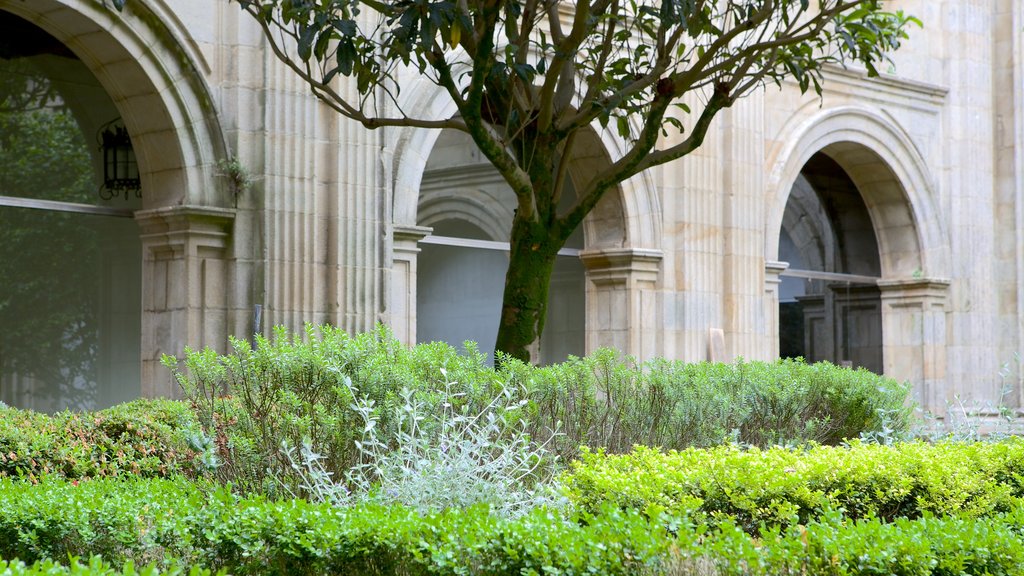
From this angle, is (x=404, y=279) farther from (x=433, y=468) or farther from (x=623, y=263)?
(x=433, y=468)

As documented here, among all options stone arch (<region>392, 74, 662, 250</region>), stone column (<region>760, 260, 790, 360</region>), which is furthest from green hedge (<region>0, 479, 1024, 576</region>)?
stone column (<region>760, 260, 790, 360</region>)

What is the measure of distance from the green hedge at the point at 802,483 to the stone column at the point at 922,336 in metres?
10.3

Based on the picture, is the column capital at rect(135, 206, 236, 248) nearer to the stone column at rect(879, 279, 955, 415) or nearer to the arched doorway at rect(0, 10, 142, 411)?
the arched doorway at rect(0, 10, 142, 411)

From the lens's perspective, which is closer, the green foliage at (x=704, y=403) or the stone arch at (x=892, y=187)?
the green foliage at (x=704, y=403)

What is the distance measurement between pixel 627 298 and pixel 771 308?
2.12 meters

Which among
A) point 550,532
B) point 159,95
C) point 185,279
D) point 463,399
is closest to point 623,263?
point 185,279

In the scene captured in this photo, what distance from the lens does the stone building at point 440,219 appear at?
9.68 meters

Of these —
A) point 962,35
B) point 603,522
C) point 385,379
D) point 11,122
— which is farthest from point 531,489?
point 962,35

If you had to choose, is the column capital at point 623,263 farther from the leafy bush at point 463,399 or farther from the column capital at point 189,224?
the column capital at point 189,224

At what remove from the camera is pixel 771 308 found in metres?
14.1

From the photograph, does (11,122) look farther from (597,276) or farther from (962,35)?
(962,35)

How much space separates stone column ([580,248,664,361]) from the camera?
42.1 feet

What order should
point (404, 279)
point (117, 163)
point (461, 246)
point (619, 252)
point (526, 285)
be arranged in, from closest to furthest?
point (526, 285)
point (117, 163)
point (404, 279)
point (461, 246)
point (619, 252)

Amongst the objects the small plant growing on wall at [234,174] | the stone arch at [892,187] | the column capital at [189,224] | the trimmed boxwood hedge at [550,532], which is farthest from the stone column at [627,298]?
the trimmed boxwood hedge at [550,532]
